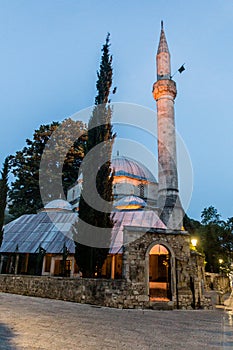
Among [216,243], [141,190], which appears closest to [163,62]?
[141,190]

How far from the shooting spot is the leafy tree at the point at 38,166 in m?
26.0

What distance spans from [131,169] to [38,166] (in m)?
9.05

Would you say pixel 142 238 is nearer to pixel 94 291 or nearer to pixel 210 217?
pixel 94 291

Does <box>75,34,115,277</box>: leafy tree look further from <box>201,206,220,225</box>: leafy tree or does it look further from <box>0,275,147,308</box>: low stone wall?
<box>201,206,220,225</box>: leafy tree

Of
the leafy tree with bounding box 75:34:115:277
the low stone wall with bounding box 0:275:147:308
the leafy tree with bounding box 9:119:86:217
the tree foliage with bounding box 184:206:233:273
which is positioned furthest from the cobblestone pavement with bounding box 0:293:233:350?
the tree foliage with bounding box 184:206:233:273

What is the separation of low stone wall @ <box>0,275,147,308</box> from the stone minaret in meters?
7.52

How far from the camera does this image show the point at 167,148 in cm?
1839

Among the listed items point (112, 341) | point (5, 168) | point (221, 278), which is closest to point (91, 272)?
point (112, 341)

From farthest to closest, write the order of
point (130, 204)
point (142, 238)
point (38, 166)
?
point (38, 166)
point (130, 204)
point (142, 238)

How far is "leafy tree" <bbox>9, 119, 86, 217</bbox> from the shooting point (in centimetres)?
2603

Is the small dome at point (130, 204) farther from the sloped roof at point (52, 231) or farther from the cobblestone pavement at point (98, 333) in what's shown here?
the cobblestone pavement at point (98, 333)

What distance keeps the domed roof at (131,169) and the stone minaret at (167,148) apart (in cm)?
559

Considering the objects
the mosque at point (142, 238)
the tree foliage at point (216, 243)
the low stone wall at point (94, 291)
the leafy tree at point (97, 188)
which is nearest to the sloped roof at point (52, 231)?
the mosque at point (142, 238)

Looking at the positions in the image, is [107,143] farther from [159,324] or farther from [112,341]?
[112,341]
